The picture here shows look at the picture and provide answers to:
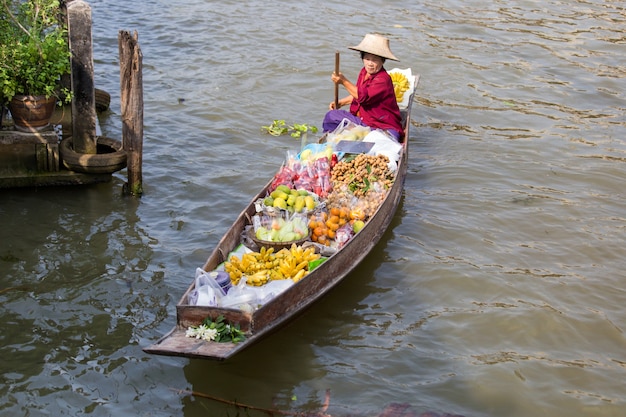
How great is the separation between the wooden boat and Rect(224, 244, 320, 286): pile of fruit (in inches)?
5.4

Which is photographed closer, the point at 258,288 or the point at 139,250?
the point at 258,288

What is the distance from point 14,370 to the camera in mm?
5207

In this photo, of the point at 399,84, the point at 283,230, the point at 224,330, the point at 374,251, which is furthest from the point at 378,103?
the point at 224,330

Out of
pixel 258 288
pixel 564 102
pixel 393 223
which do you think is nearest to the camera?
pixel 258 288

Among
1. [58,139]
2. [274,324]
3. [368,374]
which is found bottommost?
[368,374]

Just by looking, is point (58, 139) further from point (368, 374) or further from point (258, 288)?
point (368, 374)

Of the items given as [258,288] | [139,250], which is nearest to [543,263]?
[258,288]

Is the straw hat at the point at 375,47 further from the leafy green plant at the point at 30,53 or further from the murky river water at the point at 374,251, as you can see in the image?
the leafy green plant at the point at 30,53

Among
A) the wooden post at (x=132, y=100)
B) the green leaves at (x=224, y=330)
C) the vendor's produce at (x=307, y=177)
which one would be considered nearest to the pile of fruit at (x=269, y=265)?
the green leaves at (x=224, y=330)

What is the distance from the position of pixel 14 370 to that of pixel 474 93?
812 centimetres

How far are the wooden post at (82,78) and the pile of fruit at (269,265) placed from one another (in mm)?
2384

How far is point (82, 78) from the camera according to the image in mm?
7059

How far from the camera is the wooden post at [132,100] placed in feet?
22.5

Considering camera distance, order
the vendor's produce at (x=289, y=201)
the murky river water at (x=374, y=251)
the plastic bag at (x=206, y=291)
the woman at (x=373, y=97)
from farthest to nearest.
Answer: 1. the woman at (x=373, y=97)
2. the vendor's produce at (x=289, y=201)
3. the murky river water at (x=374, y=251)
4. the plastic bag at (x=206, y=291)
